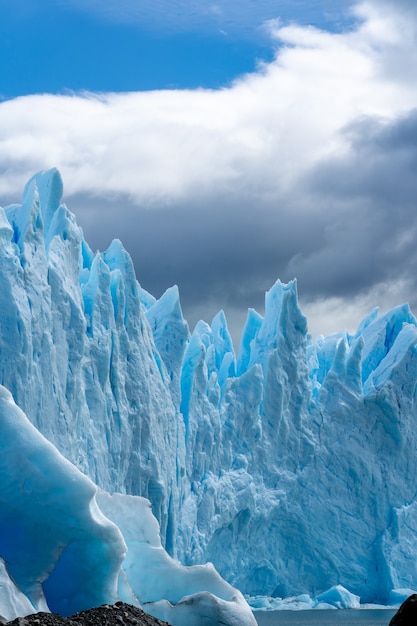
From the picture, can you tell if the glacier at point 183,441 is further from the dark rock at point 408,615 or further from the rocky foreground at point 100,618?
the dark rock at point 408,615

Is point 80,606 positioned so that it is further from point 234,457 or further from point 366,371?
point 366,371

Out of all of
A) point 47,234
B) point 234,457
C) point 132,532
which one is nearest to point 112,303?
point 47,234

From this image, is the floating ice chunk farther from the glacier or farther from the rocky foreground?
the rocky foreground

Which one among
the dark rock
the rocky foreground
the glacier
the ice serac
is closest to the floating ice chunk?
the glacier

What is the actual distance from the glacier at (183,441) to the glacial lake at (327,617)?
0.85 metres

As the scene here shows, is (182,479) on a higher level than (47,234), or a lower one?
lower

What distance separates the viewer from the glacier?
9.06 m

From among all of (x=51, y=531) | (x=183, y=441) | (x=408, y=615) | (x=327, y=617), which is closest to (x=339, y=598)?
(x=327, y=617)

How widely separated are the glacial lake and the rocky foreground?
9.87 m

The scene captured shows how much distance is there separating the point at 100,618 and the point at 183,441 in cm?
1252

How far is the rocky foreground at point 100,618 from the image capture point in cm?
712

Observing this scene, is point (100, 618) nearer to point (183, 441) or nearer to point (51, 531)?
point (51, 531)

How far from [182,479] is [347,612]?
5.11 metres

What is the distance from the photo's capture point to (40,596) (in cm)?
856
